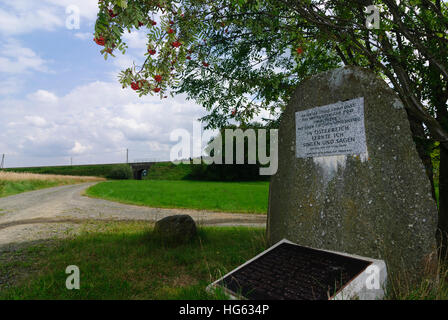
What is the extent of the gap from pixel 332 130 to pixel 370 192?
44.7 inches

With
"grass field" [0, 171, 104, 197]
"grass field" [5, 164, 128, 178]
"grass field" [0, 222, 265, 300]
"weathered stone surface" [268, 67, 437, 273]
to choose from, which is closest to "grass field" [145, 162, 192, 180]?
"grass field" [5, 164, 128, 178]

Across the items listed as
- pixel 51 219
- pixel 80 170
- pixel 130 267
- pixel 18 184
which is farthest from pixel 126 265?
pixel 80 170

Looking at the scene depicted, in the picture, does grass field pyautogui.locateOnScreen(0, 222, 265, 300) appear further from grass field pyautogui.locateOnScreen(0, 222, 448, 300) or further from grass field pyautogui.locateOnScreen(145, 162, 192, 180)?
grass field pyautogui.locateOnScreen(145, 162, 192, 180)

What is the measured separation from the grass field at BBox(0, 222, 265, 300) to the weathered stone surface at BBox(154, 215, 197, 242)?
0.64ft

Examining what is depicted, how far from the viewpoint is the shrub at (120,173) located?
178 ft

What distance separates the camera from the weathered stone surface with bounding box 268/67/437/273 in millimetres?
4105

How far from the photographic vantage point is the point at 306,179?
491cm

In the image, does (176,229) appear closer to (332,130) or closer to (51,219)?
(332,130)

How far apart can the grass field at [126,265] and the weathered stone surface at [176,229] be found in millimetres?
194

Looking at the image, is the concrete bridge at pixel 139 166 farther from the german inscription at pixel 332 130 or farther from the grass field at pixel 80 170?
the german inscription at pixel 332 130

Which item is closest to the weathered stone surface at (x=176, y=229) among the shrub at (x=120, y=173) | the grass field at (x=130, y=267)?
the grass field at (x=130, y=267)

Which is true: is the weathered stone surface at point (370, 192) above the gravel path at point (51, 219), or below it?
above

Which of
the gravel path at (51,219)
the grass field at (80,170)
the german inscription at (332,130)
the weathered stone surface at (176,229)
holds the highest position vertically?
the german inscription at (332,130)
